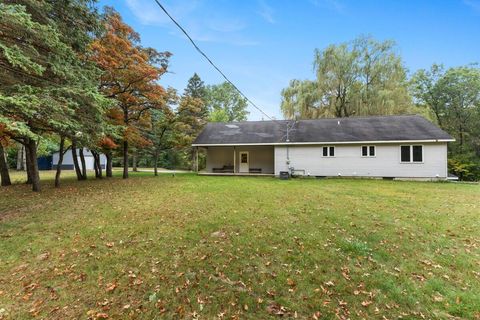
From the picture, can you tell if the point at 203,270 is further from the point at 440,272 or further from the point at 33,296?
the point at 440,272

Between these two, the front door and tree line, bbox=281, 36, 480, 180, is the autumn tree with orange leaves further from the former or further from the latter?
tree line, bbox=281, 36, 480, 180

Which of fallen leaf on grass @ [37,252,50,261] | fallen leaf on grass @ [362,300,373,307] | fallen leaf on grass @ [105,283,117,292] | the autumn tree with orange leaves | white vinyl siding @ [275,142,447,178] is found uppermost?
the autumn tree with orange leaves

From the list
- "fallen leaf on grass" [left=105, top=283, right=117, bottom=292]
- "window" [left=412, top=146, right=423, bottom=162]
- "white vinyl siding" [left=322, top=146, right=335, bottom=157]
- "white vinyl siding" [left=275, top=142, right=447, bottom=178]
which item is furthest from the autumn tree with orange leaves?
"window" [left=412, top=146, right=423, bottom=162]

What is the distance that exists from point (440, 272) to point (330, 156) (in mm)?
12823

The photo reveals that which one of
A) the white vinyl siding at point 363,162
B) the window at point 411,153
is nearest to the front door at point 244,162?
the white vinyl siding at point 363,162

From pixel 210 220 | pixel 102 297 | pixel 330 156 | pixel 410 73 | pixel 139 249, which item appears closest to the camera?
pixel 102 297

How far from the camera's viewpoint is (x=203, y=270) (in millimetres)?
3973

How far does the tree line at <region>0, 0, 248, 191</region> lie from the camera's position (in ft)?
18.7

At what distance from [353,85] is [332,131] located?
9068 millimetres

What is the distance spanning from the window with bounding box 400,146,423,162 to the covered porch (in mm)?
8530

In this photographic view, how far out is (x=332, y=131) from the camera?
56.5ft

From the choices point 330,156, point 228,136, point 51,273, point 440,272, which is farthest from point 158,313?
point 228,136

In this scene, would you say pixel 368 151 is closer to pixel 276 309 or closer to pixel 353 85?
pixel 353 85

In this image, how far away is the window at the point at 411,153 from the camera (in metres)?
14.8
